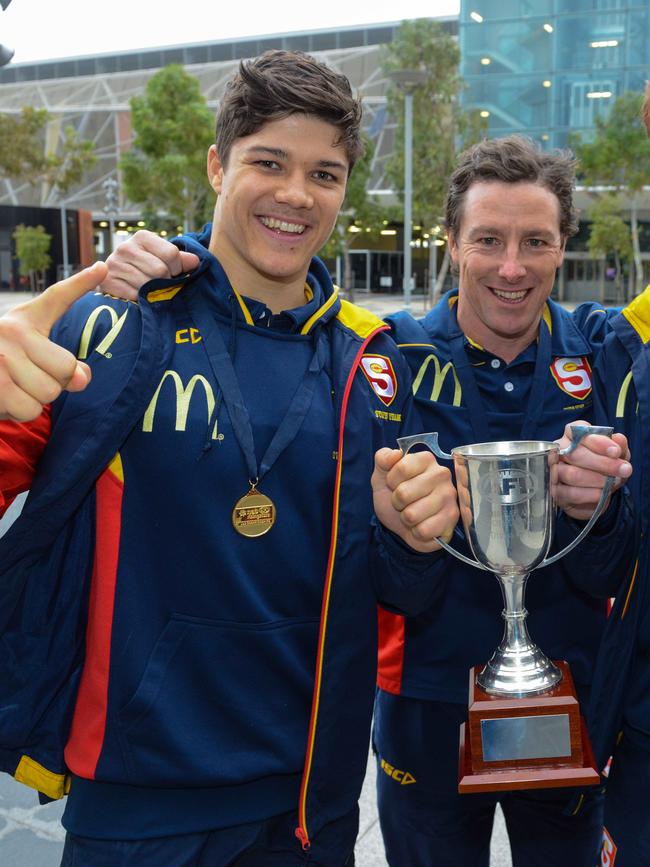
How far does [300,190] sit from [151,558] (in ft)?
3.01

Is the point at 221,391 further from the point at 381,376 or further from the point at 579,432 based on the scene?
the point at 579,432

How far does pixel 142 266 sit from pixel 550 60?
3652 cm

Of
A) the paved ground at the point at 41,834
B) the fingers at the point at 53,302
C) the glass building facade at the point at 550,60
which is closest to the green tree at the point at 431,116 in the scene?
the glass building facade at the point at 550,60

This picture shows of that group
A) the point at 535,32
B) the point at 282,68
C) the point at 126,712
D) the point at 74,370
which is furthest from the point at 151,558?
the point at 535,32

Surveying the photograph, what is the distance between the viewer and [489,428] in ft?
8.13

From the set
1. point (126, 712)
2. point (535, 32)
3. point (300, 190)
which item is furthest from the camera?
point (535, 32)

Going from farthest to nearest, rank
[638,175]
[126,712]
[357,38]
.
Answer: [357,38], [638,175], [126,712]

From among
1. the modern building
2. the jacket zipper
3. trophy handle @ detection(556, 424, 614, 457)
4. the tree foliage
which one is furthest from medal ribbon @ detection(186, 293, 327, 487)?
the tree foliage

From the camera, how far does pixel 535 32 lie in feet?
111

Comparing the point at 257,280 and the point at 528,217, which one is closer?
the point at 257,280

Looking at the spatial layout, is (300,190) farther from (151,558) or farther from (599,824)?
(599,824)

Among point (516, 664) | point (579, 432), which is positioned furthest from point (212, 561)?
point (579, 432)

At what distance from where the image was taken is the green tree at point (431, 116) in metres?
30.6

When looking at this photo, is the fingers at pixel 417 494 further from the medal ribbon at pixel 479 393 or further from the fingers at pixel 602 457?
the medal ribbon at pixel 479 393
